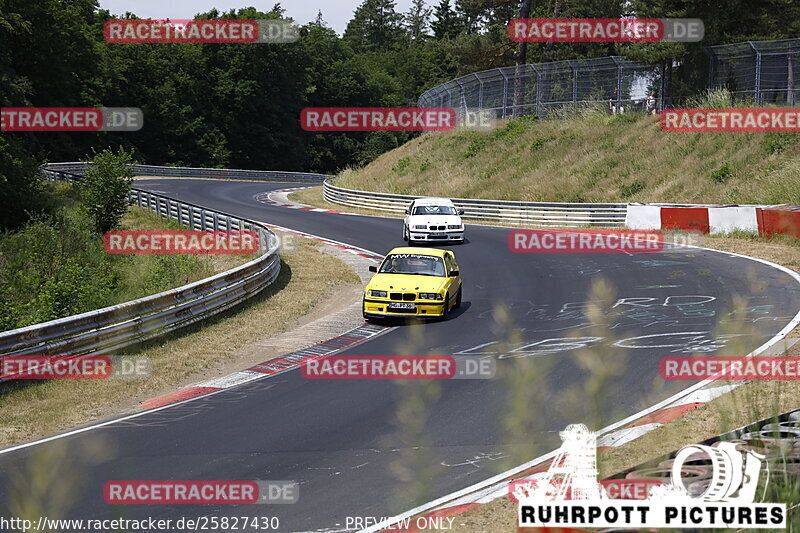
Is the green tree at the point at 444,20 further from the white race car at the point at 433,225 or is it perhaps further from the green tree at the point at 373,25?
the white race car at the point at 433,225

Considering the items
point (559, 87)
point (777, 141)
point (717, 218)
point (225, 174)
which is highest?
point (559, 87)

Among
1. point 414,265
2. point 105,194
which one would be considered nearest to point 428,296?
point 414,265

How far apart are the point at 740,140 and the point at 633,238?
11081mm

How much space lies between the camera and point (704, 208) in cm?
2745

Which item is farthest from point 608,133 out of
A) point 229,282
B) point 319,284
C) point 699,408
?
point 699,408

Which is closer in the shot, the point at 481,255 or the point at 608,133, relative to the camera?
the point at 481,255

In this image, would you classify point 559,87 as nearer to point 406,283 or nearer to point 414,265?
point 414,265

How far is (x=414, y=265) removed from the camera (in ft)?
59.0

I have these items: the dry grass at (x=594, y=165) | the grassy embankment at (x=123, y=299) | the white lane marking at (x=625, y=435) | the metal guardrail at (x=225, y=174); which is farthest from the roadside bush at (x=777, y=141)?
the metal guardrail at (x=225, y=174)

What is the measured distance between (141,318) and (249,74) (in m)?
79.4

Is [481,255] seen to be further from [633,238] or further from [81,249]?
[81,249]

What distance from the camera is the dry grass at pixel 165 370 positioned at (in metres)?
11.2

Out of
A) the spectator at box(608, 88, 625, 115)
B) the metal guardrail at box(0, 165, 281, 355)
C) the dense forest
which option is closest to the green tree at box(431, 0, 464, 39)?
the dense forest

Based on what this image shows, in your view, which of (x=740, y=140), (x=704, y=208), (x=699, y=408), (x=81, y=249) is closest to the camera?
(x=699, y=408)
